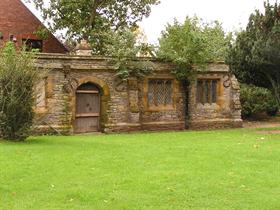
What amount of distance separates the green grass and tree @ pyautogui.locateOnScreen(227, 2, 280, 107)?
8.32 meters

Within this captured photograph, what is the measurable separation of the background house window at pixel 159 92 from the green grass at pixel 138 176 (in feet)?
27.3

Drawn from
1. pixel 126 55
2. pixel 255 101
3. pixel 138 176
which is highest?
pixel 126 55

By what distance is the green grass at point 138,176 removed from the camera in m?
8.66

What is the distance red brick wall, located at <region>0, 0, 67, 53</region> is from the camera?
31531 millimetres

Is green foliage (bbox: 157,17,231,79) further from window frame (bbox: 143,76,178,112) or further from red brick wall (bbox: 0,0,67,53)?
red brick wall (bbox: 0,0,67,53)

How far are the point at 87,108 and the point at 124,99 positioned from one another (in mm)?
1763

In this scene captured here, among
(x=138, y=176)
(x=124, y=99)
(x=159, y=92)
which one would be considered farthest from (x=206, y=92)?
(x=138, y=176)

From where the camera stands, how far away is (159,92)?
82.8 feet

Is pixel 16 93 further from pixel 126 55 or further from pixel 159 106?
pixel 159 106

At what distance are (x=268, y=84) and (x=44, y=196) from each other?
66.2 feet

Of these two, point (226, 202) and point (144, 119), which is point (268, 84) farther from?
point (226, 202)

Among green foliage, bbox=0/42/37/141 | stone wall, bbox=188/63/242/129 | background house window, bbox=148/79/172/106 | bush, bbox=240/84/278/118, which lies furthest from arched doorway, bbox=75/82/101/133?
bush, bbox=240/84/278/118

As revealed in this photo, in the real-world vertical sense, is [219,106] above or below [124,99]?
below

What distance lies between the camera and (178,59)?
79.5ft
